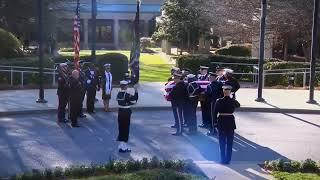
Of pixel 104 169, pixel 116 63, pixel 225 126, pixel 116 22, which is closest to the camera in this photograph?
pixel 104 169

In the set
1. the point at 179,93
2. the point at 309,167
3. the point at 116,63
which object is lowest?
the point at 309,167

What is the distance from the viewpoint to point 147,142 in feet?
44.3

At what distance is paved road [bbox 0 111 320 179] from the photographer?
450 inches

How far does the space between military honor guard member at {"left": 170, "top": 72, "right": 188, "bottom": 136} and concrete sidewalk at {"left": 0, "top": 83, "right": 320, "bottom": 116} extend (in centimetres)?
465

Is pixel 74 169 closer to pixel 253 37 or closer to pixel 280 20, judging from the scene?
pixel 280 20

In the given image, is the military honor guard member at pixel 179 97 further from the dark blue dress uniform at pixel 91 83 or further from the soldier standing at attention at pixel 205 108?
the dark blue dress uniform at pixel 91 83

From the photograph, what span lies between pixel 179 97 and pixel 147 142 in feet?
4.95

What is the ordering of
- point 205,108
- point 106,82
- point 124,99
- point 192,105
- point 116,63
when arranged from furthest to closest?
point 116,63 < point 106,82 < point 205,108 < point 192,105 < point 124,99

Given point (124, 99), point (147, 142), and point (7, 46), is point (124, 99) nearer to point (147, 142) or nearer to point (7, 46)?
point (147, 142)

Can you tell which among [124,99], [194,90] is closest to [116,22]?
[194,90]

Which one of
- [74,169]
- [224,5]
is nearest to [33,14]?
[224,5]

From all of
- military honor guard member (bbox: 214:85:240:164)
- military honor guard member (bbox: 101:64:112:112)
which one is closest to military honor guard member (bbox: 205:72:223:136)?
military honor guard member (bbox: 214:85:240:164)

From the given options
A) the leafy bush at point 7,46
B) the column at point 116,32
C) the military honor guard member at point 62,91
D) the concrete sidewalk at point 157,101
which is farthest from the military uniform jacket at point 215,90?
the column at point 116,32

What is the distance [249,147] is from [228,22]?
71.6 feet
